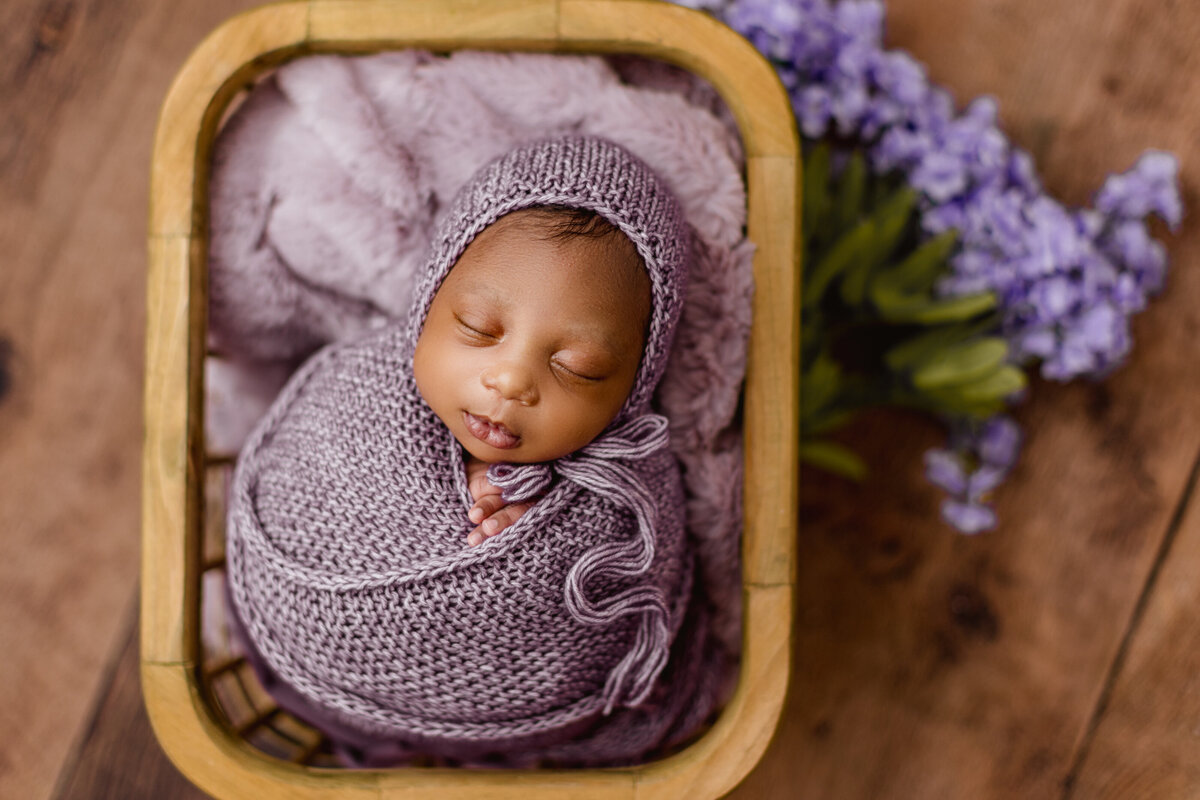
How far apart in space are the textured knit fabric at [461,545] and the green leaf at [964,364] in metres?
0.33

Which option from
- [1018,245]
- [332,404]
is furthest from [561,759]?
[1018,245]

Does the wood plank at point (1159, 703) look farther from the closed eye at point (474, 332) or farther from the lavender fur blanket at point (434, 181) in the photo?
the closed eye at point (474, 332)

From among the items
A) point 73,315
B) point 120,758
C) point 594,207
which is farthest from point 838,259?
point 120,758

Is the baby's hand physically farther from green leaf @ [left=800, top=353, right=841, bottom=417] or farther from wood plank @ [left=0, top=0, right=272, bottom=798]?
wood plank @ [left=0, top=0, right=272, bottom=798]

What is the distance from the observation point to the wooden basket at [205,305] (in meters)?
0.68

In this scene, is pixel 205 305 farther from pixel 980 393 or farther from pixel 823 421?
pixel 980 393

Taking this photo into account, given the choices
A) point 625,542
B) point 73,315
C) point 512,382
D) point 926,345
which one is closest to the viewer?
point 512,382

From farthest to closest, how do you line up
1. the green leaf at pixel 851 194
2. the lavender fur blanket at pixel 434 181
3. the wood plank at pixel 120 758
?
the wood plank at pixel 120 758, the green leaf at pixel 851 194, the lavender fur blanket at pixel 434 181

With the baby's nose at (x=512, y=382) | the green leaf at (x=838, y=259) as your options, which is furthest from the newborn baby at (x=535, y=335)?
the green leaf at (x=838, y=259)

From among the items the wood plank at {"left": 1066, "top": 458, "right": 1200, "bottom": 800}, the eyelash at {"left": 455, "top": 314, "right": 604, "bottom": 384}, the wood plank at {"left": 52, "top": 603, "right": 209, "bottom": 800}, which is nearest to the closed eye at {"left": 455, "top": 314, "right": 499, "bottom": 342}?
the eyelash at {"left": 455, "top": 314, "right": 604, "bottom": 384}

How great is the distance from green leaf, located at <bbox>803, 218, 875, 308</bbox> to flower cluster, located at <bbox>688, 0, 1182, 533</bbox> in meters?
0.10

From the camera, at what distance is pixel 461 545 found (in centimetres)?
68

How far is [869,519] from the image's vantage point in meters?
1.03

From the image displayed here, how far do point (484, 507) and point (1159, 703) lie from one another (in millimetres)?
905
